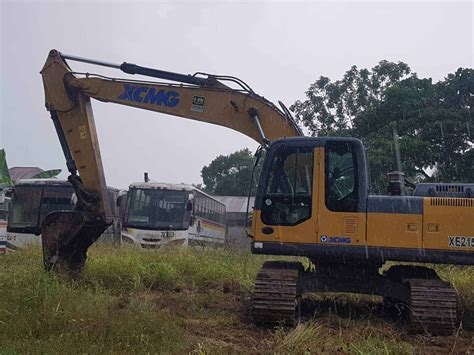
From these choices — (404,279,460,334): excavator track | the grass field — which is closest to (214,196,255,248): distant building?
the grass field

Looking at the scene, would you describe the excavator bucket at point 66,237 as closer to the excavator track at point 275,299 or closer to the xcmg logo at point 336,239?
the excavator track at point 275,299

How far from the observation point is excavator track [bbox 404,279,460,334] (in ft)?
23.3

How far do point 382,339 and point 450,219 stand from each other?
5.98ft

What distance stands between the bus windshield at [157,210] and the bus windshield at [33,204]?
1964mm

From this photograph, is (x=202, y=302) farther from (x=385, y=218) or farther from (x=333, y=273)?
(x=385, y=218)

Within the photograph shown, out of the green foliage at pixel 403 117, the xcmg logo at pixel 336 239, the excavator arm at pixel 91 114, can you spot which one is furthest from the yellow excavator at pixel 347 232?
the green foliage at pixel 403 117

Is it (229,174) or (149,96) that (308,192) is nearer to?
(149,96)

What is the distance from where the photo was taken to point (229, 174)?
179ft

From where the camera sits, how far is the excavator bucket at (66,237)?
9273 mm

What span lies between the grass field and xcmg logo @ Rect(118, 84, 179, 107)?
289 centimetres

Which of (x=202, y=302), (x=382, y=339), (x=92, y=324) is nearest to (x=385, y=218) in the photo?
(x=382, y=339)

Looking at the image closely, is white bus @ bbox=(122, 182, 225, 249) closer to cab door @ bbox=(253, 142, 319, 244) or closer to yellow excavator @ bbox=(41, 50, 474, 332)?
yellow excavator @ bbox=(41, 50, 474, 332)

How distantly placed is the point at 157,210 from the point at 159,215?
187mm

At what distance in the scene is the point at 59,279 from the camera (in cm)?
874
